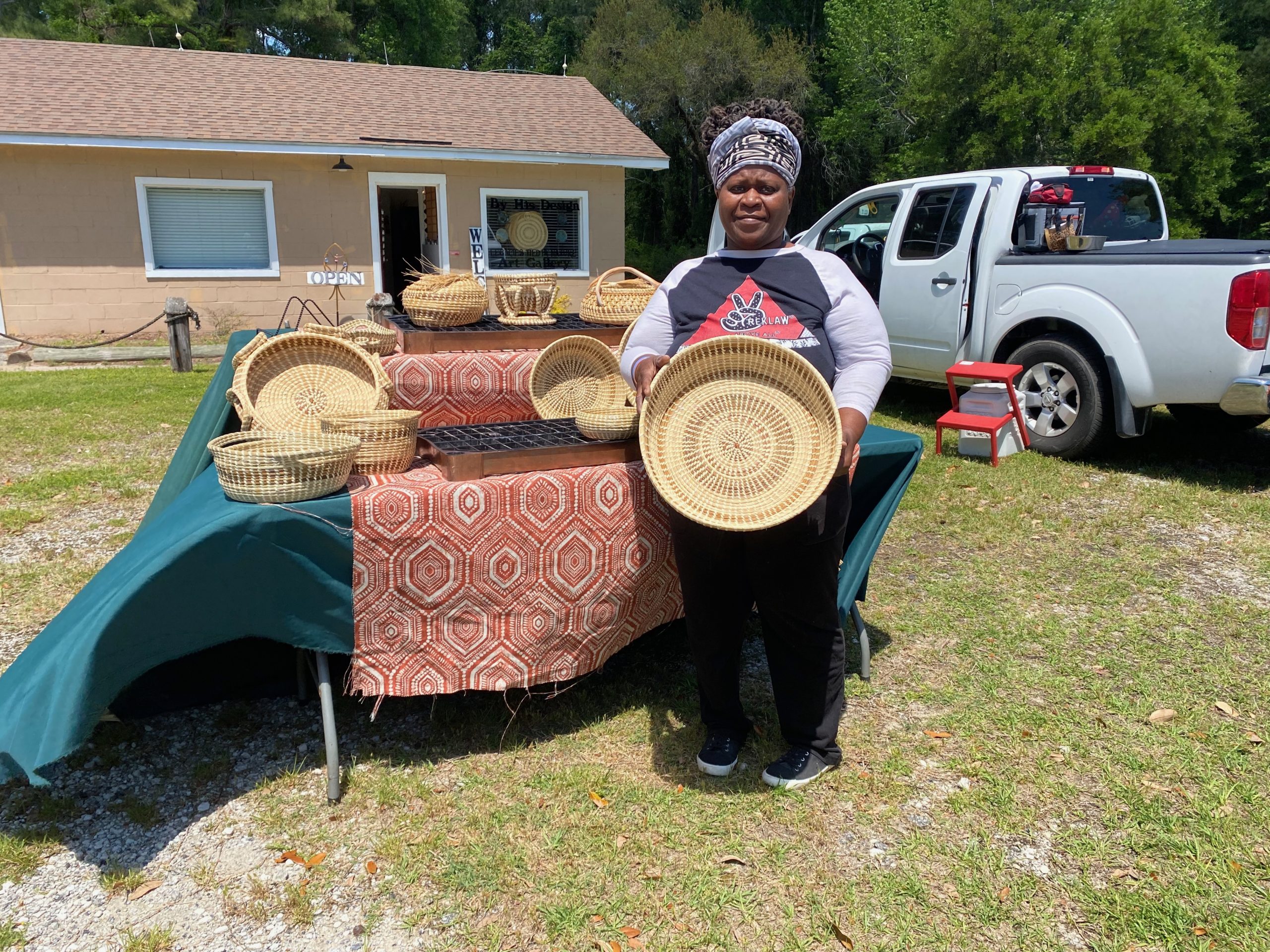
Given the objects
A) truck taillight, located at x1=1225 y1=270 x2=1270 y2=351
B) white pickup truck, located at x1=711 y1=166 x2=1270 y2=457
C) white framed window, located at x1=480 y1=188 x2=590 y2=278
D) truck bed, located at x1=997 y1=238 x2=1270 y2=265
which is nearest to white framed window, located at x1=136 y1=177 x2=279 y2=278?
white framed window, located at x1=480 y1=188 x2=590 y2=278

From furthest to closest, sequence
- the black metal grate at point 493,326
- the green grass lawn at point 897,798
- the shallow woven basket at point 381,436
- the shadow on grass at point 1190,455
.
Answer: the shadow on grass at point 1190,455 → the black metal grate at point 493,326 → the shallow woven basket at point 381,436 → the green grass lawn at point 897,798

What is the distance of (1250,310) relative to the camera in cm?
512

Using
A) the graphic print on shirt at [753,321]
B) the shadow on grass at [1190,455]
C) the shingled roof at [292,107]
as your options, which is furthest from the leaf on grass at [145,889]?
the shingled roof at [292,107]

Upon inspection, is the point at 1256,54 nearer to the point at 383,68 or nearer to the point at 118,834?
the point at 383,68

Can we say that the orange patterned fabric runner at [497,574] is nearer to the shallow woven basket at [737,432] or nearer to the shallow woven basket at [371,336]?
the shallow woven basket at [737,432]

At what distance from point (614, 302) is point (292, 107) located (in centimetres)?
1181

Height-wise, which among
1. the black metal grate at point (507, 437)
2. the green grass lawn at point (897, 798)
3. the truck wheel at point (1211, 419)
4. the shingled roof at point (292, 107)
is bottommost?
the green grass lawn at point (897, 798)

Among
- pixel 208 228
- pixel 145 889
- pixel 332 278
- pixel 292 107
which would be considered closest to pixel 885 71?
pixel 292 107

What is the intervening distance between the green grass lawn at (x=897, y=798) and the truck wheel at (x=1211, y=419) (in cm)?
249

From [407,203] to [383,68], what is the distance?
2.34m

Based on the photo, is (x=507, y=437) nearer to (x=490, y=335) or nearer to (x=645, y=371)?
(x=645, y=371)

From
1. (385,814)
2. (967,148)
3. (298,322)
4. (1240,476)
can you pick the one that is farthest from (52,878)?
(967,148)

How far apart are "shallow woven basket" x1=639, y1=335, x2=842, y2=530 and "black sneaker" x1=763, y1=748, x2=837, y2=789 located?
2.98 feet

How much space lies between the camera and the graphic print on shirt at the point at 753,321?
248cm
